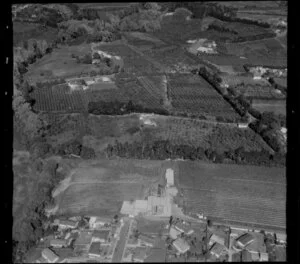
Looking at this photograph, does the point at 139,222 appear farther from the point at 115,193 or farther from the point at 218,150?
the point at 218,150

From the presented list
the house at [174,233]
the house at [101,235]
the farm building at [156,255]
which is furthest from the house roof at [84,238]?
the house at [174,233]

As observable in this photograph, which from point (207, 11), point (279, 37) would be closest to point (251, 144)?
point (279, 37)

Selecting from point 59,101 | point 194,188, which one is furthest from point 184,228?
point 59,101

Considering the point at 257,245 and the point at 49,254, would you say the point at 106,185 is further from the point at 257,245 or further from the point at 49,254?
the point at 257,245

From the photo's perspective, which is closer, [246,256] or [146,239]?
[246,256]

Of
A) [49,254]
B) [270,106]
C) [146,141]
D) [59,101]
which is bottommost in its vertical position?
[49,254]
